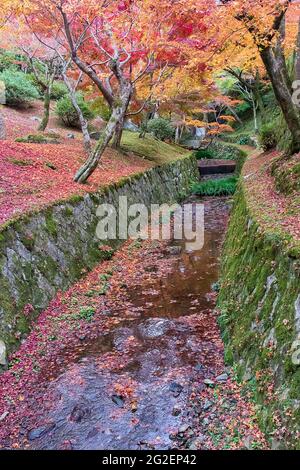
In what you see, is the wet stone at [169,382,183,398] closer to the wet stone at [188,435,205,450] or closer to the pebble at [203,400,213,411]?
the pebble at [203,400,213,411]

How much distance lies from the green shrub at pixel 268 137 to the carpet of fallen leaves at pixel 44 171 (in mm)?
5303

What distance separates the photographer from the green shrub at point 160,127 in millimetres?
29703

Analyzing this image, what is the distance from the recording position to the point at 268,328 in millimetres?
5125

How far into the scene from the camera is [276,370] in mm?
4523

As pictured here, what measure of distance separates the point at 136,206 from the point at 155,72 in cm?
747

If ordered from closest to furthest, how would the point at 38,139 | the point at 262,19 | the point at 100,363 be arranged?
1. the point at 100,363
2. the point at 262,19
3. the point at 38,139

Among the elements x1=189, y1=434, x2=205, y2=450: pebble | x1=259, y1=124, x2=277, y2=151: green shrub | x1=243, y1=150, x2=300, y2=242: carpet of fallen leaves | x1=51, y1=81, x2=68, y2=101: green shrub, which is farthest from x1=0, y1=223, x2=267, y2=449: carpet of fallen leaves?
x1=51, y1=81, x2=68, y2=101: green shrub

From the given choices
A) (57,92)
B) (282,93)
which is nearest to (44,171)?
(282,93)

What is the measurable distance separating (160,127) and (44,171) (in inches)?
752

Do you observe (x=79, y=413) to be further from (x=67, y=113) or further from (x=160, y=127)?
(x=160, y=127)

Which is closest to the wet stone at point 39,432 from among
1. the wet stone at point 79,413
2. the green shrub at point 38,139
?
the wet stone at point 79,413

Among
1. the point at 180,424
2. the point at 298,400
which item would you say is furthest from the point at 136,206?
the point at 298,400

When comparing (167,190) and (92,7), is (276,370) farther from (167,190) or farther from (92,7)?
(167,190)

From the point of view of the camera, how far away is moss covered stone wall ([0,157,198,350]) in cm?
685
